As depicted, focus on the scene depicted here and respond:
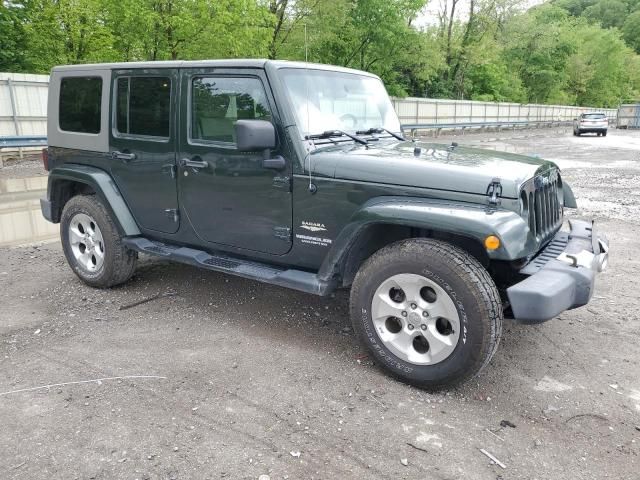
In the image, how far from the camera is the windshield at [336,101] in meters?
3.87

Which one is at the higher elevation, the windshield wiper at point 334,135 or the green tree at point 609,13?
the green tree at point 609,13

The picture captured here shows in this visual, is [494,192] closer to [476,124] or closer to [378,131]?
[378,131]

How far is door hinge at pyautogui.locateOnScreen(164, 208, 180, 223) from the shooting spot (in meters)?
4.51

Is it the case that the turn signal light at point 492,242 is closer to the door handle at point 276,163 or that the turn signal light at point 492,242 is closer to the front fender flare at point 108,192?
the door handle at point 276,163

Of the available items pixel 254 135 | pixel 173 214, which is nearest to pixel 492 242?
pixel 254 135

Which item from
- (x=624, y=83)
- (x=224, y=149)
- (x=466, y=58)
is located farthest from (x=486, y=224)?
(x=624, y=83)

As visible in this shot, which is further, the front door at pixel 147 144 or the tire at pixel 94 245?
the tire at pixel 94 245

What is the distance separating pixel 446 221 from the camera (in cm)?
311

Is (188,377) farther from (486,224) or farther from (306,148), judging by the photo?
(486,224)

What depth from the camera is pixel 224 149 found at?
4.05 meters

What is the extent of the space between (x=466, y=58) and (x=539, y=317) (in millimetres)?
43335

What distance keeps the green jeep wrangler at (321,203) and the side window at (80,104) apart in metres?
0.02

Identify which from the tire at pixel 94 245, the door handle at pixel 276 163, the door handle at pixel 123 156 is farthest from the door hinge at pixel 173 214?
the door handle at pixel 276 163

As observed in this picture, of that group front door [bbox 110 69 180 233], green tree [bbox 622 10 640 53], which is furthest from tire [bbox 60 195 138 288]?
green tree [bbox 622 10 640 53]
